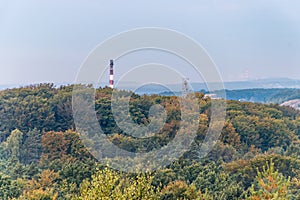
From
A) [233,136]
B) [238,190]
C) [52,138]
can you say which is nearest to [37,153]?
[52,138]

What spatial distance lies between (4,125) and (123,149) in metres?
14.2

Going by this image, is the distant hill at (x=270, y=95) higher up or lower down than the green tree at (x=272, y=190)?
lower down

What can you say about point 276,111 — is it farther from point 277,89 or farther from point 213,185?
point 277,89

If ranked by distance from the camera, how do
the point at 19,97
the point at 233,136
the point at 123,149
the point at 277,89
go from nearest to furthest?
the point at 123,149 < the point at 233,136 < the point at 19,97 < the point at 277,89

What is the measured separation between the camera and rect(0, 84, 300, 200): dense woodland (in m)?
26.7

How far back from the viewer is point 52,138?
43375 mm

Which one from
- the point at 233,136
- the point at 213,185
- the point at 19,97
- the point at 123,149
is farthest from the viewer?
the point at 19,97

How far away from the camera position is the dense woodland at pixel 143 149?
26653 millimetres

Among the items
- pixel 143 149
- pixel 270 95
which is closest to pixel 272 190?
pixel 143 149

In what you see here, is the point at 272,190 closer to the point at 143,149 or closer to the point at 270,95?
the point at 143,149

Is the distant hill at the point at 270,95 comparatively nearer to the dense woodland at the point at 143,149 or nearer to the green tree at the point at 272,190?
the dense woodland at the point at 143,149

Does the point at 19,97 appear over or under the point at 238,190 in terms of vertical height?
over

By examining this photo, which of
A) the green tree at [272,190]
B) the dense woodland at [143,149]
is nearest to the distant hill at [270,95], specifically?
the dense woodland at [143,149]

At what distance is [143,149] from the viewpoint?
4038 cm
